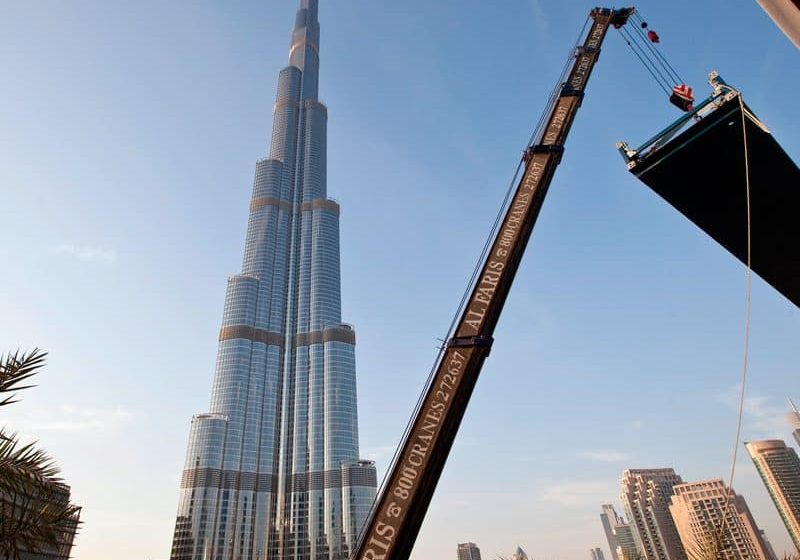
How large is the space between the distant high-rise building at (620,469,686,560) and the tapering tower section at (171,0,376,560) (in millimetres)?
96746

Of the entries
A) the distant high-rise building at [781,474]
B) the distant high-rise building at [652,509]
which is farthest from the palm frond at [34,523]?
the distant high-rise building at [781,474]

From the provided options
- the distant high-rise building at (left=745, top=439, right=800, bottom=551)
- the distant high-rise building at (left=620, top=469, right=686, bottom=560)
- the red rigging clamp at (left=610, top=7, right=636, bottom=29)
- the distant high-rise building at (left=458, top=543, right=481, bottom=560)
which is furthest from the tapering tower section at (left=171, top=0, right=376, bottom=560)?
the distant high-rise building at (left=745, top=439, right=800, bottom=551)

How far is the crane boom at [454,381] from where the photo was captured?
25.4 ft

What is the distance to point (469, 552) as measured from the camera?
19362cm

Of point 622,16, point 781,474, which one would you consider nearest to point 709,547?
point 622,16

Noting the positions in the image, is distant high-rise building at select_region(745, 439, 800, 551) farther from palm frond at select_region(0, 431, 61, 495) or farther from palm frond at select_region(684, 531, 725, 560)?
palm frond at select_region(0, 431, 61, 495)

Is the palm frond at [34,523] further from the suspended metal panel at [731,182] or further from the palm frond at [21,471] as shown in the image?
the suspended metal panel at [731,182]

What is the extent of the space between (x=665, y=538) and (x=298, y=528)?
11790cm

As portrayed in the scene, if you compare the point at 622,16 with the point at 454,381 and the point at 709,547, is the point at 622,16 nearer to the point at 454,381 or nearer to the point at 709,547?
the point at 454,381

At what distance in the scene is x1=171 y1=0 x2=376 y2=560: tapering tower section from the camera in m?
130

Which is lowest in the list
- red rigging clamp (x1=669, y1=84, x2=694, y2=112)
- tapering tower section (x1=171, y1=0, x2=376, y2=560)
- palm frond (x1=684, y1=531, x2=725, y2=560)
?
palm frond (x1=684, y1=531, x2=725, y2=560)

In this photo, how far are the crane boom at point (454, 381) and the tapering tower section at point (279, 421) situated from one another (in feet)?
462

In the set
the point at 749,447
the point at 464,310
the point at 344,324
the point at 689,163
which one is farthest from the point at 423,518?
the point at 749,447

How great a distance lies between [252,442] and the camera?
13962 centimetres
